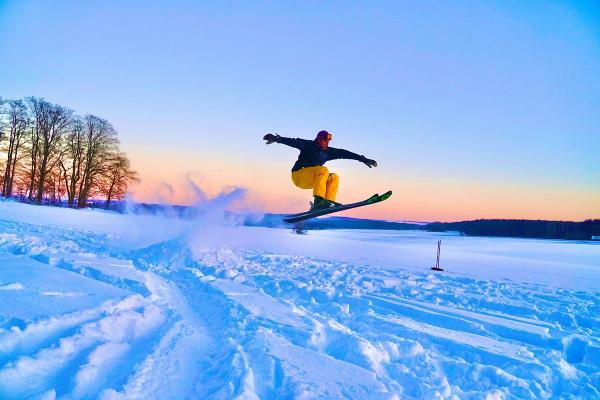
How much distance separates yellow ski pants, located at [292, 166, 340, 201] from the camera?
7.52 meters

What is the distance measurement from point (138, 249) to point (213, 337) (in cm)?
783

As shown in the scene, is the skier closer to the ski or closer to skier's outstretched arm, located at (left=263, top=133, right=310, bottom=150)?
skier's outstretched arm, located at (left=263, top=133, right=310, bottom=150)

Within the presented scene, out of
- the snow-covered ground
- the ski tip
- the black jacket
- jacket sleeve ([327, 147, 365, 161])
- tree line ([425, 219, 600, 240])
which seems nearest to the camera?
the snow-covered ground

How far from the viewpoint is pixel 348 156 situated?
26.5ft

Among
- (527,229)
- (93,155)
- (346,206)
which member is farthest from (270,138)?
(527,229)

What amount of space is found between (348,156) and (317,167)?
0.99 metres

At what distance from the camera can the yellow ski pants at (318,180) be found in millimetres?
7520

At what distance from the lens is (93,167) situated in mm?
28109

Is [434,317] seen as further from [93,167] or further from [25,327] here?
[93,167]

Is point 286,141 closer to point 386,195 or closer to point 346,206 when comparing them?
point 346,206

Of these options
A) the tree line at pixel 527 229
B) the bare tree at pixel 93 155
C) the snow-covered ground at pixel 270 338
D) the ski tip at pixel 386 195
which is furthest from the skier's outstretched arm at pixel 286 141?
the tree line at pixel 527 229

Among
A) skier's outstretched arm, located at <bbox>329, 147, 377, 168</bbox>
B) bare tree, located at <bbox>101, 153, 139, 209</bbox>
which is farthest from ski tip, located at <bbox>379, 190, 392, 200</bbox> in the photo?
bare tree, located at <bbox>101, 153, 139, 209</bbox>

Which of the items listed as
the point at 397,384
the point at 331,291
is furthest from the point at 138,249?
the point at 397,384

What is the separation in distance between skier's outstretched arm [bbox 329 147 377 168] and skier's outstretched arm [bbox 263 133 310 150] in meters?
0.71
